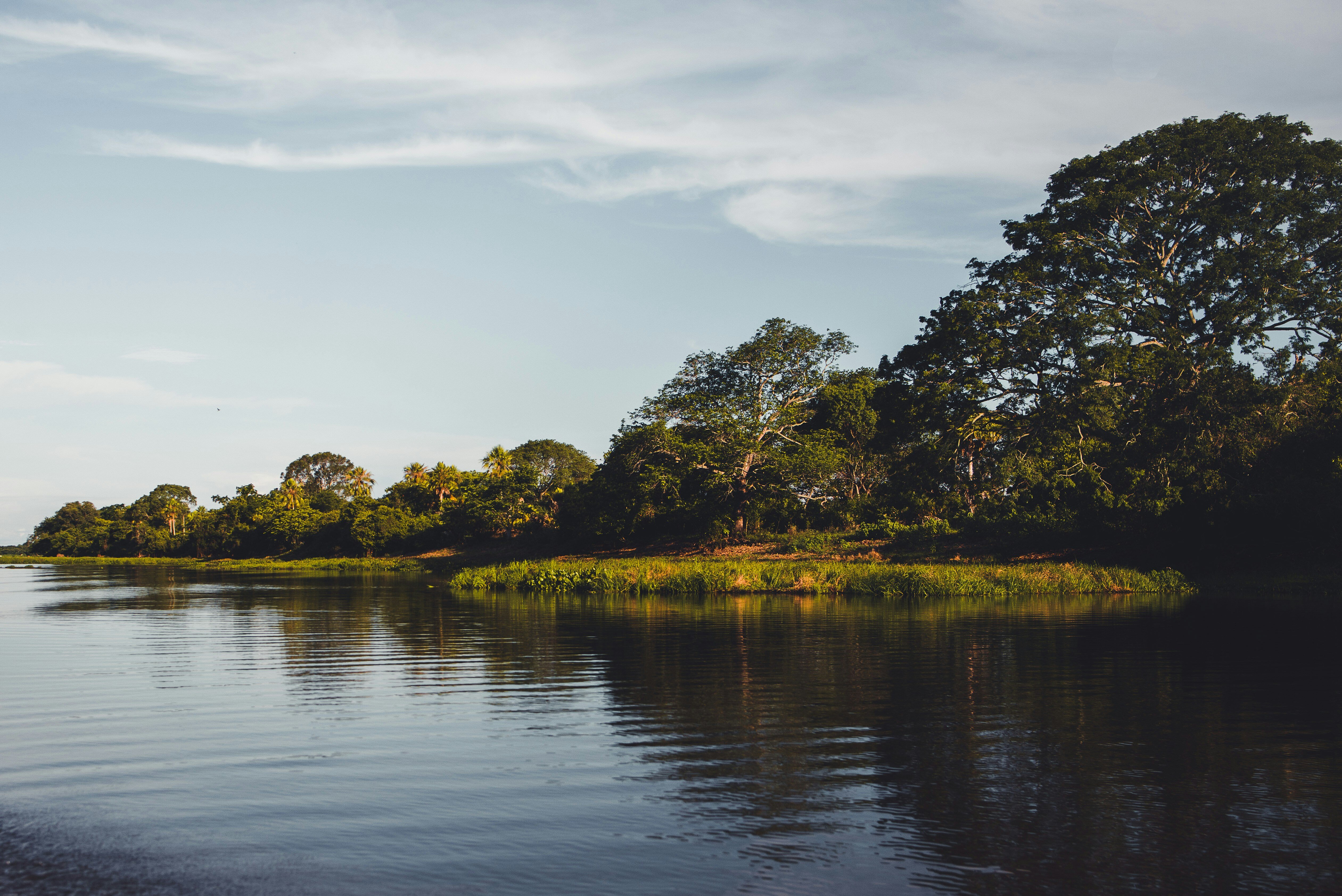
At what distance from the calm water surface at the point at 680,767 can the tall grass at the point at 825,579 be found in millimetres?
14909

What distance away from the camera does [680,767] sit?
32.1 feet

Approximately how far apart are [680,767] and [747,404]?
175 feet

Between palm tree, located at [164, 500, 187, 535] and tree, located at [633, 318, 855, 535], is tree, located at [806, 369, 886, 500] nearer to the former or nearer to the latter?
tree, located at [633, 318, 855, 535]

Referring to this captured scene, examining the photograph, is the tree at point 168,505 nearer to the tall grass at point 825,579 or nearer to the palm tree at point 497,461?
the palm tree at point 497,461

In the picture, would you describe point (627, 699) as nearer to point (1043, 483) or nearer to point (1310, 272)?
point (1043, 483)

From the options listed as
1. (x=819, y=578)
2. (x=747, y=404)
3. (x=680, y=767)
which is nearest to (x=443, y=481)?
(x=747, y=404)

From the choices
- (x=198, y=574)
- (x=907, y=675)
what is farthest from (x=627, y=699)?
(x=198, y=574)

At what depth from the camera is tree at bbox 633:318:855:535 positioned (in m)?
60.0

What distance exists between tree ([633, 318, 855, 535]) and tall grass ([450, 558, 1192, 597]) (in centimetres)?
1542

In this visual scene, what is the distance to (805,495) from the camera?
60.5 metres

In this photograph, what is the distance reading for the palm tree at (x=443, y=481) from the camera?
98.6 m

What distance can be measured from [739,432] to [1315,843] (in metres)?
52.7

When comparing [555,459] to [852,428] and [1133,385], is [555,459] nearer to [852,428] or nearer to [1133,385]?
[852,428]

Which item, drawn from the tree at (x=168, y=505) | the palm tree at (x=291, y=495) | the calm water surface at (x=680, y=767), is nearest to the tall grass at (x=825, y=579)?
the calm water surface at (x=680, y=767)
